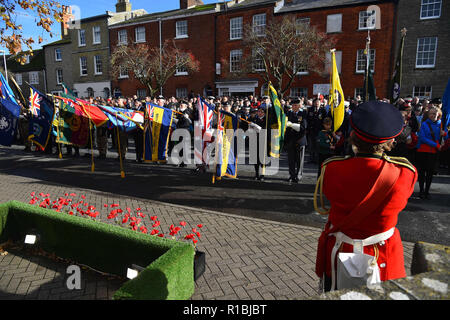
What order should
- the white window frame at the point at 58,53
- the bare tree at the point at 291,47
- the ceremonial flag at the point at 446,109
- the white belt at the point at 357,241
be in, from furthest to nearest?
the white window frame at the point at 58,53 → the bare tree at the point at 291,47 → the ceremonial flag at the point at 446,109 → the white belt at the point at 357,241

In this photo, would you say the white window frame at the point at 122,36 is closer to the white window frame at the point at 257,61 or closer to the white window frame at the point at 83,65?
the white window frame at the point at 83,65

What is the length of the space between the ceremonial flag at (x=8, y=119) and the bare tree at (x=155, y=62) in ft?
59.3

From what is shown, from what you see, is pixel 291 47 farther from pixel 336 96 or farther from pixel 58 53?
pixel 58 53

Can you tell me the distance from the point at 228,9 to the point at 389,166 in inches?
1237

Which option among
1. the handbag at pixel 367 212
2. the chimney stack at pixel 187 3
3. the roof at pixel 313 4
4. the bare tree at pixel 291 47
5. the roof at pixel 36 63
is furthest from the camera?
the roof at pixel 36 63

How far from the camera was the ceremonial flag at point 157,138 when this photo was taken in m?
10.2

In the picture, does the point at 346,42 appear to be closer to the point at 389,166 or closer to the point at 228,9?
the point at 228,9

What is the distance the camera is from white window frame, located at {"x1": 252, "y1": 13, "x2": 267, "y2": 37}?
27.3m

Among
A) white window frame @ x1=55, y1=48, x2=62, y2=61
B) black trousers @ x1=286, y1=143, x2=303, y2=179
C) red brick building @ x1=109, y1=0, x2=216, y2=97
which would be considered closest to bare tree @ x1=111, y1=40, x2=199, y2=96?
red brick building @ x1=109, y1=0, x2=216, y2=97

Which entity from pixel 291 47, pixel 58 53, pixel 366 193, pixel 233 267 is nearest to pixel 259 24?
pixel 291 47

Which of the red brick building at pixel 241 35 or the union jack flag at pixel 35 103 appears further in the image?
the red brick building at pixel 241 35

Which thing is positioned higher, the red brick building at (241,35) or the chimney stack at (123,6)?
the chimney stack at (123,6)

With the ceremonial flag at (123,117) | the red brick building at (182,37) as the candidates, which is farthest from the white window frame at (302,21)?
the ceremonial flag at (123,117)
